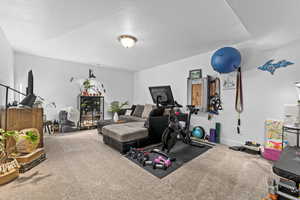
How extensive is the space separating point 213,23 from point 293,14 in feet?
3.17

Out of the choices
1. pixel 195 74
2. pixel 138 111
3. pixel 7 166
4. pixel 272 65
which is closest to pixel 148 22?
pixel 195 74

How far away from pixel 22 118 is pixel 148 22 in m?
2.90

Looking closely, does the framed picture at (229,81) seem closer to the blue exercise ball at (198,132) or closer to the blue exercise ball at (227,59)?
the blue exercise ball at (227,59)

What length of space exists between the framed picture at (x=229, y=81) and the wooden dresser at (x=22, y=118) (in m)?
4.30

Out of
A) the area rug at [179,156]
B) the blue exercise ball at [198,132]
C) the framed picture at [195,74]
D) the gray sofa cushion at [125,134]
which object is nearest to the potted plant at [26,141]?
the gray sofa cushion at [125,134]

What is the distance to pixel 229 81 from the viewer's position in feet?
10.5

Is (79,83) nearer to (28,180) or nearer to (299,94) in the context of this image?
(28,180)

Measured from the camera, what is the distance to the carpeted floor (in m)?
1.47

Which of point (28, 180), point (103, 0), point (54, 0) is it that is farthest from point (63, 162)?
point (103, 0)

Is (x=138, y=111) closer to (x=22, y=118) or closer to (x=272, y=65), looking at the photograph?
(x=22, y=118)

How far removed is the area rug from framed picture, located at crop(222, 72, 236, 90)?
63.4 inches

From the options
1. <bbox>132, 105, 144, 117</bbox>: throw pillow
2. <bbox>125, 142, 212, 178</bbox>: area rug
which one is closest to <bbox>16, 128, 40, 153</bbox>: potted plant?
<bbox>125, 142, 212, 178</bbox>: area rug

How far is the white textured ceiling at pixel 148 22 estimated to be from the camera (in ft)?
5.52

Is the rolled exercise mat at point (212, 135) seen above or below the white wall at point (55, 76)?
below
